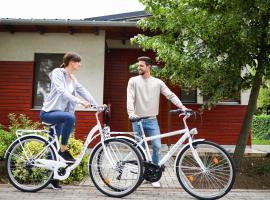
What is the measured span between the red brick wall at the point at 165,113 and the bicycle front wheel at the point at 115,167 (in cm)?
655

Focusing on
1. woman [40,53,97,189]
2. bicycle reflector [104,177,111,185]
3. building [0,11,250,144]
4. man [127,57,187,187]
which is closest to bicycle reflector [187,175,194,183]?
man [127,57,187,187]

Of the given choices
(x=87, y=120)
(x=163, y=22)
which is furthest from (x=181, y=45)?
(x=87, y=120)

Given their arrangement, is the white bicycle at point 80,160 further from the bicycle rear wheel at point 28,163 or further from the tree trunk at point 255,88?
the tree trunk at point 255,88

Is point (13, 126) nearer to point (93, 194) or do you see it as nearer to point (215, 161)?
point (93, 194)

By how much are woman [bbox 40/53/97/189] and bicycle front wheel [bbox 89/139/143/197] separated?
1.54 feet

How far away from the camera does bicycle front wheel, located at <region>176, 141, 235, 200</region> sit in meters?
5.09

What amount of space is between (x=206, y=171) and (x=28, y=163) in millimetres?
2589

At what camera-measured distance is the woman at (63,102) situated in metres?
5.39

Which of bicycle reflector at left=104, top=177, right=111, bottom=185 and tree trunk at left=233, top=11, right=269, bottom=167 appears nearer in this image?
bicycle reflector at left=104, top=177, right=111, bottom=185

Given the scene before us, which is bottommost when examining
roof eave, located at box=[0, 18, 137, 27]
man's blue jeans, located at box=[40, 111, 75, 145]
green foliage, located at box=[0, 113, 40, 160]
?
green foliage, located at box=[0, 113, 40, 160]

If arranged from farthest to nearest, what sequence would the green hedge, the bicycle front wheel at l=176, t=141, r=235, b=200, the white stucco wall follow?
1. the green hedge
2. the white stucco wall
3. the bicycle front wheel at l=176, t=141, r=235, b=200

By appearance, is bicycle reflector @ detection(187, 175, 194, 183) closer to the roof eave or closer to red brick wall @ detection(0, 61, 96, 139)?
the roof eave

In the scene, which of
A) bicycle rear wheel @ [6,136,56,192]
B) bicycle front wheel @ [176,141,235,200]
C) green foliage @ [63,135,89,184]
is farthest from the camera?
green foliage @ [63,135,89,184]

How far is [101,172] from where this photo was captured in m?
5.34
